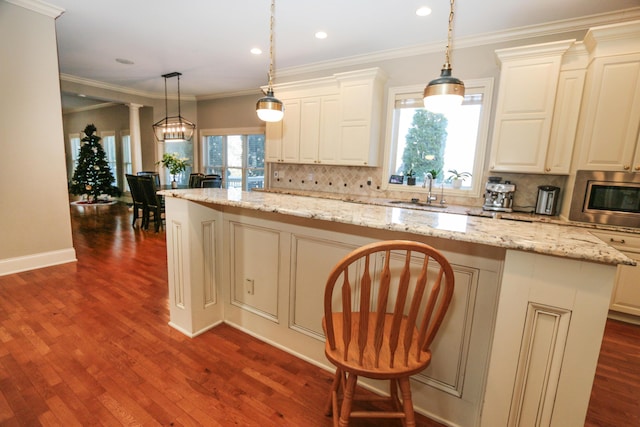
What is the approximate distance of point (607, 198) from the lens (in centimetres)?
265

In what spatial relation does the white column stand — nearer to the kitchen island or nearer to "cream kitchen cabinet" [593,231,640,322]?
the kitchen island

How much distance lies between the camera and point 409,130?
157 inches

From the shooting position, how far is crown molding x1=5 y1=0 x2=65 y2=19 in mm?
2939

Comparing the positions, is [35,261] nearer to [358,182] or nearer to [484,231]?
[358,182]

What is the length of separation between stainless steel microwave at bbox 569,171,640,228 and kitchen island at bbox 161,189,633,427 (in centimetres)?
189

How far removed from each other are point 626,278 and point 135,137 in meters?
8.52

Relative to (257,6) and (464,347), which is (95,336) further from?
(257,6)

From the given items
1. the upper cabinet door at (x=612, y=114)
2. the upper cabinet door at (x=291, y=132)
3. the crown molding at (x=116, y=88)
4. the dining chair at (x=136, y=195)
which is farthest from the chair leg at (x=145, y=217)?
the upper cabinet door at (x=612, y=114)

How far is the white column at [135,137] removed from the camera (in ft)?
22.3

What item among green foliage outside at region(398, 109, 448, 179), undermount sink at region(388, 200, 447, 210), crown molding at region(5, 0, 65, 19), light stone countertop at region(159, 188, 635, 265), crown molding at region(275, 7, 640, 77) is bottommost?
undermount sink at region(388, 200, 447, 210)

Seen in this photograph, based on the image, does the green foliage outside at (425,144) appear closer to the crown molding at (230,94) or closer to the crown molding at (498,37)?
the crown molding at (498,37)

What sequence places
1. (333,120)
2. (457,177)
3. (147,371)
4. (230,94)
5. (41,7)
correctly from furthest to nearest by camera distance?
(230,94)
(333,120)
(457,177)
(41,7)
(147,371)

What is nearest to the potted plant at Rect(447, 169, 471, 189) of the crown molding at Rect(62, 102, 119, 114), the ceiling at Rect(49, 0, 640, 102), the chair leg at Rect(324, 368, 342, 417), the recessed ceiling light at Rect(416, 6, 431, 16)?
the ceiling at Rect(49, 0, 640, 102)

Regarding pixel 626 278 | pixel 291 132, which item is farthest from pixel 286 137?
pixel 626 278
